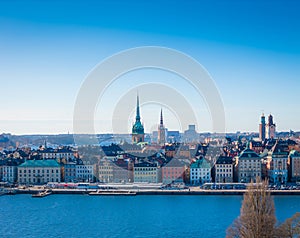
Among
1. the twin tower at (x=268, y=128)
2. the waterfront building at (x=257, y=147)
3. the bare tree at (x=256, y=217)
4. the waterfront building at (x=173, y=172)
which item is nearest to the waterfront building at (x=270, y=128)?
the twin tower at (x=268, y=128)

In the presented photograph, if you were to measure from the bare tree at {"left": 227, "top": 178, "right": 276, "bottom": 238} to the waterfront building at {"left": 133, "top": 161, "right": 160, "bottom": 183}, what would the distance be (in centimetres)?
1219

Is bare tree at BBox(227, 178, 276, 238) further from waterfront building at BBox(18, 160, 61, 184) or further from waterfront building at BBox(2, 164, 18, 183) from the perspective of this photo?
waterfront building at BBox(2, 164, 18, 183)

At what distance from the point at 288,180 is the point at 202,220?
32.8 ft

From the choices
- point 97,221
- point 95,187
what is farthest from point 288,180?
point 97,221

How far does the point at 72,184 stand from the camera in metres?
19.9

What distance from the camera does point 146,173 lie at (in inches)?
822

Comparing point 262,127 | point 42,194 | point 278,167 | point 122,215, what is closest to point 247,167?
point 278,167

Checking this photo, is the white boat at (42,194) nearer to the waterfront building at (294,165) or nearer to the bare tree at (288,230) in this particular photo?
the waterfront building at (294,165)

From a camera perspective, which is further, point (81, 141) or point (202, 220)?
point (81, 141)

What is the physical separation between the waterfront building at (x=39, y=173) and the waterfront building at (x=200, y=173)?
585 cm

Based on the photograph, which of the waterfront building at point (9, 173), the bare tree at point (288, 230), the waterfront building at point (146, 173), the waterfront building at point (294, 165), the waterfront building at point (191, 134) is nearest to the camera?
the bare tree at point (288, 230)

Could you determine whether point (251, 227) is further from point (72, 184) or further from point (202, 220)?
point (72, 184)

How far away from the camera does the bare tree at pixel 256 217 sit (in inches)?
323

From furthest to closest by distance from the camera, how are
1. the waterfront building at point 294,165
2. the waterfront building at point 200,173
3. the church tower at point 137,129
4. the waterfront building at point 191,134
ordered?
the waterfront building at point 191,134 → the church tower at point 137,129 → the waterfront building at point 294,165 → the waterfront building at point 200,173
